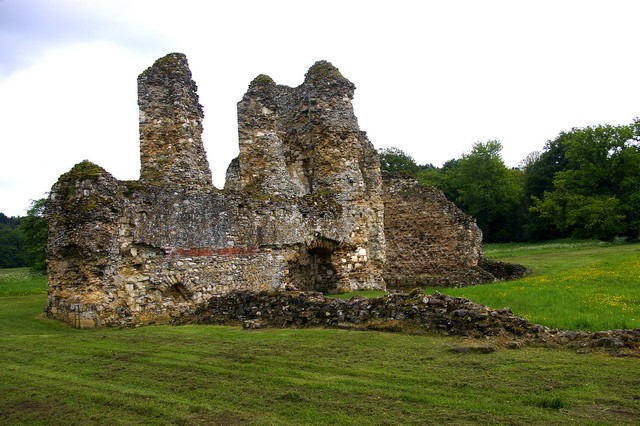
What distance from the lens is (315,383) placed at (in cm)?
680

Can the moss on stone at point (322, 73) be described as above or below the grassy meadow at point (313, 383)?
above

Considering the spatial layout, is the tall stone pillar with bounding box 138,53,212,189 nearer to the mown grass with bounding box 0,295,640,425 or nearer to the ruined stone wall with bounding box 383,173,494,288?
the mown grass with bounding box 0,295,640,425

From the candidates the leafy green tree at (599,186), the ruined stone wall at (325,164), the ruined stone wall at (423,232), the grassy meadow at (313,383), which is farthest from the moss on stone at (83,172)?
the leafy green tree at (599,186)

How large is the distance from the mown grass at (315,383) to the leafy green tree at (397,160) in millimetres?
67761

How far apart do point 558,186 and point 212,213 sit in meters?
43.7

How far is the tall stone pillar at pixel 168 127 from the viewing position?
49.0 ft

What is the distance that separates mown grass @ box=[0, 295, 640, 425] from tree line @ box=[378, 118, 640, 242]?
23338 millimetres

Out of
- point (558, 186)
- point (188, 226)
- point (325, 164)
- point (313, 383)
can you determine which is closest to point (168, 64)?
point (188, 226)

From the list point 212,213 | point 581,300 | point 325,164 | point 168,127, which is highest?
point 168,127

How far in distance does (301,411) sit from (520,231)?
62776 mm

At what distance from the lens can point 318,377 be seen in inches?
279

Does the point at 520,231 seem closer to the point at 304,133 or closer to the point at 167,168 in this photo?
the point at 304,133

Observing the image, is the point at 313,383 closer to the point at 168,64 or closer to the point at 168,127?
the point at 168,127

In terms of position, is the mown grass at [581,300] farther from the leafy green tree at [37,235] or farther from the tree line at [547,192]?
the leafy green tree at [37,235]
